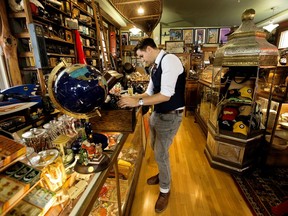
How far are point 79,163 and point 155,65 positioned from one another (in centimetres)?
106

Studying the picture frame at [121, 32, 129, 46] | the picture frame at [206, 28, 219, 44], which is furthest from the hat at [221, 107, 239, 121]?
the picture frame at [206, 28, 219, 44]

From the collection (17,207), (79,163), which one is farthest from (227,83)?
(17,207)

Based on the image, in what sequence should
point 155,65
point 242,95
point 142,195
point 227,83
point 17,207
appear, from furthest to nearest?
point 227,83, point 242,95, point 142,195, point 155,65, point 17,207

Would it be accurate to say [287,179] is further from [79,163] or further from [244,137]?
[79,163]

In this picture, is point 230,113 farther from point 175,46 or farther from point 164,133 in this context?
point 175,46

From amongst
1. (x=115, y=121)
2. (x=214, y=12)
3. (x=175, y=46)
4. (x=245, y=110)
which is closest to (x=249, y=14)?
(x=245, y=110)

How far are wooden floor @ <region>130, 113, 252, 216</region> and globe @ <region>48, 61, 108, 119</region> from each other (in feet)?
4.59

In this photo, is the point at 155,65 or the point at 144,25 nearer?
the point at 155,65

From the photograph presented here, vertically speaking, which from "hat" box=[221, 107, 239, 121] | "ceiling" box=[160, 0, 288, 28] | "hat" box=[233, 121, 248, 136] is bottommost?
"hat" box=[233, 121, 248, 136]

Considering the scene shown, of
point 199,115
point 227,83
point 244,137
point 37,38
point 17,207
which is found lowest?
point 199,115

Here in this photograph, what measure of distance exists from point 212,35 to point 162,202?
7708 mm

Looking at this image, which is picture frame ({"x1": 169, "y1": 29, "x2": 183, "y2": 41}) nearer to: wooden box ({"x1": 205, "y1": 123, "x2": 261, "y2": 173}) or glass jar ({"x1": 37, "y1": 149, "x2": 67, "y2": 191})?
wooden box ({"x1": 205, "y1": 123, "x2": 261, "y2": 173})

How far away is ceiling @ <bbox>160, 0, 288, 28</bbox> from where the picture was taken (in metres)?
4.76

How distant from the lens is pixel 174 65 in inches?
52.3
